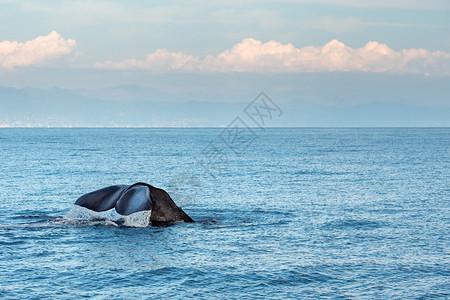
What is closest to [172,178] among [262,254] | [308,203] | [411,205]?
[308,203]

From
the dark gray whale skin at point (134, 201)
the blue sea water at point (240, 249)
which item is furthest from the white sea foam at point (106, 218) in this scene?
the dark gray whale skin at point (134, 201)

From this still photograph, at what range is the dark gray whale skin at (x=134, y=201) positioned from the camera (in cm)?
2383

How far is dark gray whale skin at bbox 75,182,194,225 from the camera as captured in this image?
23.8 metres

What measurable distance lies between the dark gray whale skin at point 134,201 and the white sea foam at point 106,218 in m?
0.48

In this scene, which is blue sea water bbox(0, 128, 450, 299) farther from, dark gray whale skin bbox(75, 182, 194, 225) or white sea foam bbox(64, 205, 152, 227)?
dark gray whale skin bbox(75, 182, 194, 225)

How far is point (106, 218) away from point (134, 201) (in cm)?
372

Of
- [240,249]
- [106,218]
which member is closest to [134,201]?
[106,218]

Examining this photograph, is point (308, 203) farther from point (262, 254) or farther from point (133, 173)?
point (133, 173)

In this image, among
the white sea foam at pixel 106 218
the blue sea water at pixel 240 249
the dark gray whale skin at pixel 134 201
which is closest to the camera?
the blue sea water at pixel 240 249

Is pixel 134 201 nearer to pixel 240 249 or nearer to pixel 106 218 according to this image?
pixel 106 218

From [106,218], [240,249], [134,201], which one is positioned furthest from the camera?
[106,218]

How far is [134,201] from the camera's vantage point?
23.8m

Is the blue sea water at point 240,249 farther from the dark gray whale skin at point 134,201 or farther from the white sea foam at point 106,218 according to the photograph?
the dark gray whale skin at point 134,201

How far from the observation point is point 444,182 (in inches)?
1966
